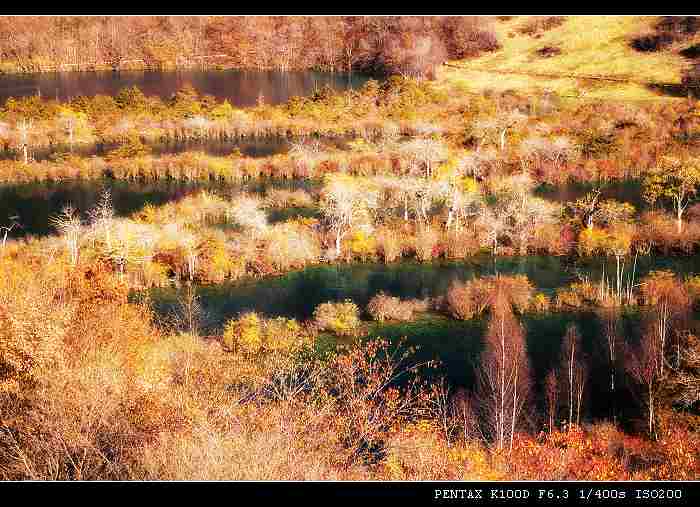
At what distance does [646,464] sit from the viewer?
54.7ft

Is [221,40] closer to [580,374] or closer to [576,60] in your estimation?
[576,60]

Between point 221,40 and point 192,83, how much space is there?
24411 millimetres

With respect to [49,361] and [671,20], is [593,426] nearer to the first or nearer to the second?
[49,361]

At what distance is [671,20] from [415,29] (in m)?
34.2

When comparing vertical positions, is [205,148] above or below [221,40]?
below

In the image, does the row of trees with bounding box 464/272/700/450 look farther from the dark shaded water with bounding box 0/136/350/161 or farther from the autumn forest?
the dark shaded water with bounding box 0/136/350/161

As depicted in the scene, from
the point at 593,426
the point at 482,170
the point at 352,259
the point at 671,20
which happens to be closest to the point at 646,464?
the point at 593,426

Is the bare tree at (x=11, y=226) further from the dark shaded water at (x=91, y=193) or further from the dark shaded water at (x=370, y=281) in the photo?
the dark shaded water at (x=370, y=281)

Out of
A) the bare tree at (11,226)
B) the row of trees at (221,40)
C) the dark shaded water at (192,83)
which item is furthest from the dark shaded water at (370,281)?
the row of trees at (221,40)

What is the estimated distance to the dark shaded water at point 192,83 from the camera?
7731 cm

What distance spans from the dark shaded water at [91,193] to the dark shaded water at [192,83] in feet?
94.5

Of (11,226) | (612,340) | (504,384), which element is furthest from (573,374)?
(11,226)

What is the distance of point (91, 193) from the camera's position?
4334 centimetres

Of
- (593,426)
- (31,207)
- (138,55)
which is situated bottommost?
(593,426)
